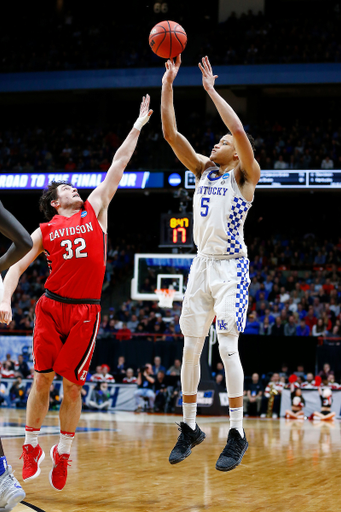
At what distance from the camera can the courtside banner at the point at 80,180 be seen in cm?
2183

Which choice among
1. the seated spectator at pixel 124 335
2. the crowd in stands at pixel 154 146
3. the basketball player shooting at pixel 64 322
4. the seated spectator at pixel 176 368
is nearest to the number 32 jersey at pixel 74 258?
the basketball player shooting at pixel 64 322

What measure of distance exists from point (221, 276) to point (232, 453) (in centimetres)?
146

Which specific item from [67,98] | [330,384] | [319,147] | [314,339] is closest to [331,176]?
[319,147]

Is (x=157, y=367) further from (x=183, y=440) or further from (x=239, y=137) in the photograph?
(x=239, y=137)

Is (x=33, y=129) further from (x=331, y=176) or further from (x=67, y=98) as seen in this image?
(x=331, y=176)

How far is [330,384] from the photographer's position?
16.2 metres

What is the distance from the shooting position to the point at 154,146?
2478 cm

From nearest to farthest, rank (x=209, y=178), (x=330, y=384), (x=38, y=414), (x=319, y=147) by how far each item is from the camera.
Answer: (x=38, y=414), (x=209, y=178), (x=330, y=384), (x=319, y=147)

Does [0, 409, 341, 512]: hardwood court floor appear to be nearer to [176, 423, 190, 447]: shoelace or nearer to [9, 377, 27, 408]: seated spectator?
[176, 423, 190, 447]: shoelace

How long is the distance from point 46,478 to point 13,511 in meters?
1.61

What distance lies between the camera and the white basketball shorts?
5277mm

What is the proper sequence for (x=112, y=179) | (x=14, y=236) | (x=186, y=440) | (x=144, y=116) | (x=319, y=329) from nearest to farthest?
(x=14, y=236), (x=186, y=440), (x=112, y=179), (x=144, y=116), (x=319, y=329)

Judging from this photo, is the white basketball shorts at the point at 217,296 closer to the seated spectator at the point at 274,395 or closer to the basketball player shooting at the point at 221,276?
the basketball player shooting at the point at 221,276

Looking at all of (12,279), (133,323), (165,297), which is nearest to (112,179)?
(12,279)
